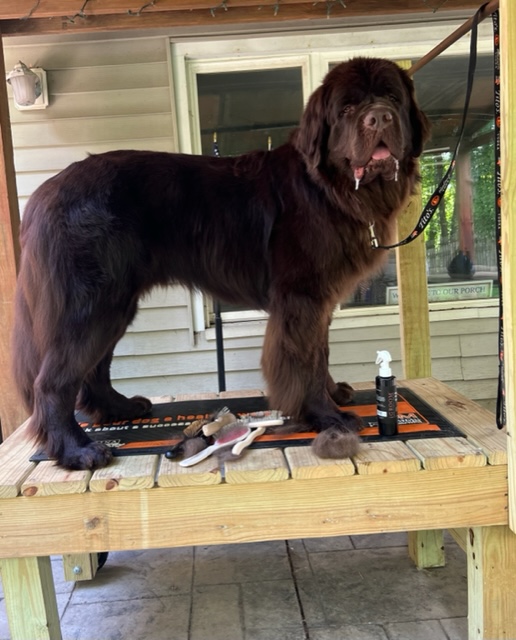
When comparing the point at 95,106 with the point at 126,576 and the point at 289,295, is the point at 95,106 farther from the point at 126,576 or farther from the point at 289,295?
the point at 126,576

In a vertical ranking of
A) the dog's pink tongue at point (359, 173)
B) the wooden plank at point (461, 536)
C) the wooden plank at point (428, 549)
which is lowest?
the wooden plank at point (428, 549)

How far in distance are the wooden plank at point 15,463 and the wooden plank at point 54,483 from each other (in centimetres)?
3

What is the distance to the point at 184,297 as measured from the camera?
3729 mm

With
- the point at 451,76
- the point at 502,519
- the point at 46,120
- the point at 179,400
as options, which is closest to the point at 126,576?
the point at 179,400

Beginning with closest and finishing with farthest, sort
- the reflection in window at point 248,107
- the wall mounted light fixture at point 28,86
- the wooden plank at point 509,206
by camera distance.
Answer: the wooden plank at point 509,206 → the wall mounted light fixture at point 28,86 → the reflection in window at point 248,107

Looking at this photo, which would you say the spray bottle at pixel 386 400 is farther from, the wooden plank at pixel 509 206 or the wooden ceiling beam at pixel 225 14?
the wooden ceiling beam at pixel 225 14

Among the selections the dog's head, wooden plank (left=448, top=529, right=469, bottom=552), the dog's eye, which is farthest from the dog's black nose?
wooden plank (left=448, top=529, right=469, bottom=552)

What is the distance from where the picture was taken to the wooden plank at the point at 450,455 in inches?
61.9

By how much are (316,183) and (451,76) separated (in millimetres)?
2723

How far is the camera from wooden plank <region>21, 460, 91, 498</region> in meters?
1.53

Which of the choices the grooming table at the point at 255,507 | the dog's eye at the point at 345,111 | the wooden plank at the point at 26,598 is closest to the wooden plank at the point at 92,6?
the dog's eye at the point at 345,111

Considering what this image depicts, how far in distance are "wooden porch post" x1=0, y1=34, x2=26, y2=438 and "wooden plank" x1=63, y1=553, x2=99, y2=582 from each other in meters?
0.71

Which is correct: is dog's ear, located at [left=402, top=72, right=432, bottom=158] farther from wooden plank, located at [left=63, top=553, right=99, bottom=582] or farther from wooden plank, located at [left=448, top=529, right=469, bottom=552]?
→ wooden plank, located at [left=63, top=553, right=99, bottom=582]

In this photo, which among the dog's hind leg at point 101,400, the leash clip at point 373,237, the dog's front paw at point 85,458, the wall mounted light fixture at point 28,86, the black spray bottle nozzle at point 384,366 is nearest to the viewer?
the dog's front paw at point 85,458
